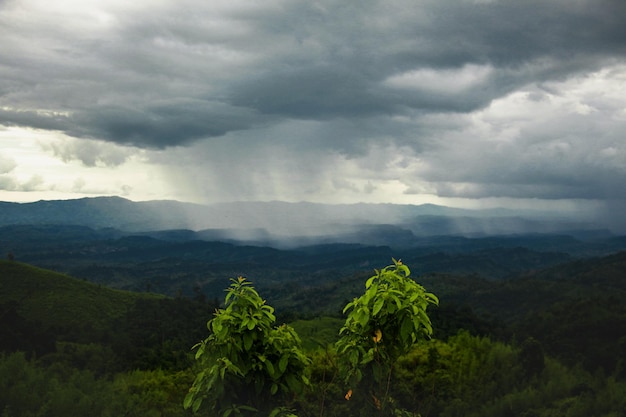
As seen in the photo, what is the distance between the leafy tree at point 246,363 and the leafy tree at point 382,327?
42.3 inches

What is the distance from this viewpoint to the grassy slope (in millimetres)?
148875

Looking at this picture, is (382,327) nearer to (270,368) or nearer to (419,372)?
(270,368)

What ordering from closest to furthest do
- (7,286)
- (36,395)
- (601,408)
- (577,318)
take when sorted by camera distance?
(36,395), (601,408), (577,318), (7,286)

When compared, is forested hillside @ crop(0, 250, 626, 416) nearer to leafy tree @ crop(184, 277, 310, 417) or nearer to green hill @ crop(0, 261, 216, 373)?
leafy tree @ crop(184, 277, 310, 417)

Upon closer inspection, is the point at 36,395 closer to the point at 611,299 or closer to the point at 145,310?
the point at 611,299

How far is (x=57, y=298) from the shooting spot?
6358 inches

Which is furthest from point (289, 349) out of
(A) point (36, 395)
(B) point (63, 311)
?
(B) point (63, 311)

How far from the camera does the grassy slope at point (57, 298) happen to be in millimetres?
148875

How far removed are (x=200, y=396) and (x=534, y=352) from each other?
148ft

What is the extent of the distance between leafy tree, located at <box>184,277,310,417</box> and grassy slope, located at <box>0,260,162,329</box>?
151233mm

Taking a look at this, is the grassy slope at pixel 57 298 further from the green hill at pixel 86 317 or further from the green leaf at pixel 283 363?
the green leaf at pixel 283 363

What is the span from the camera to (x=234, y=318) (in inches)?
364

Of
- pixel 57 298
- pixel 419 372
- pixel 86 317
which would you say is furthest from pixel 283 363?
pixel 57 298

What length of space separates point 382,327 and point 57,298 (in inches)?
7016
